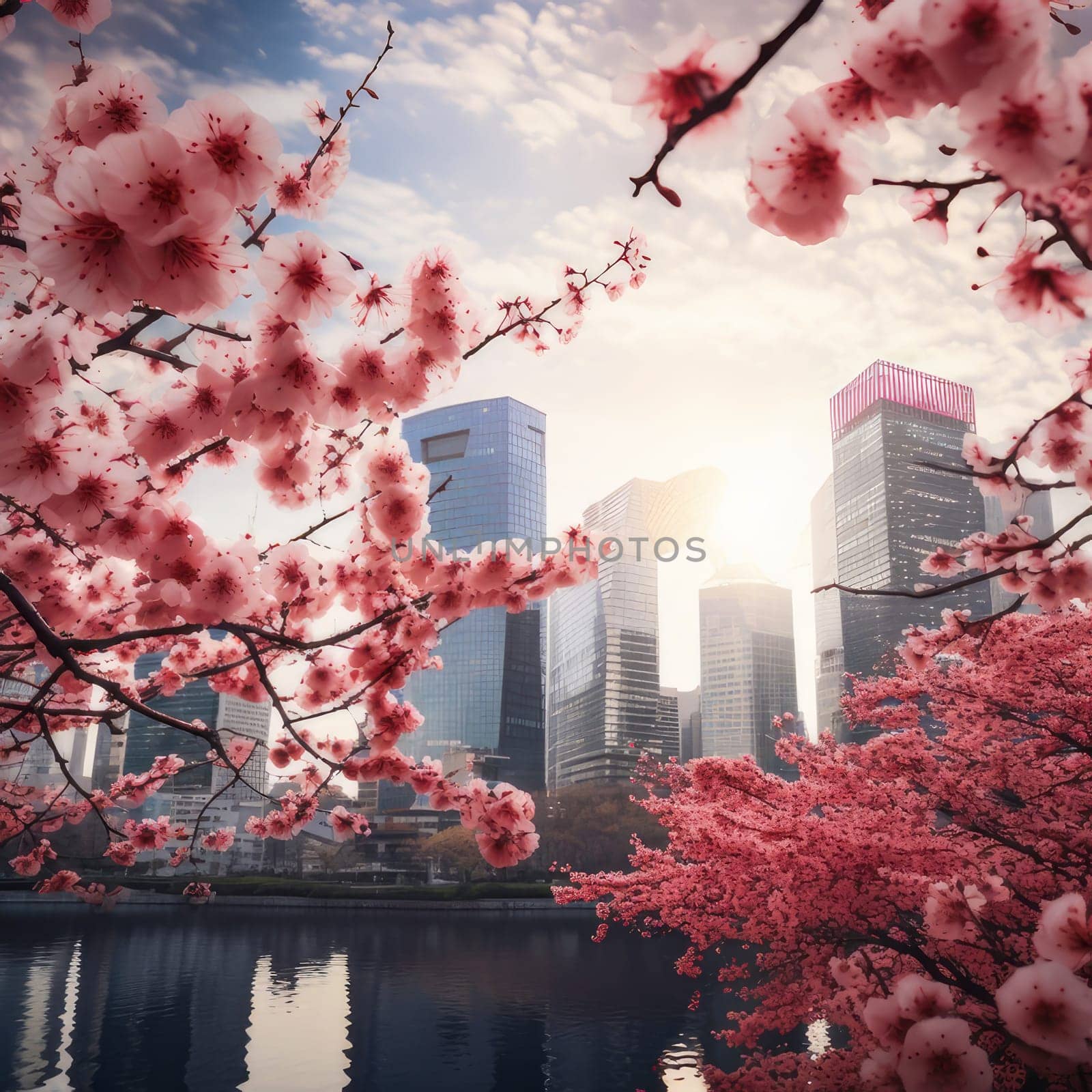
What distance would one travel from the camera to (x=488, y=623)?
103 m

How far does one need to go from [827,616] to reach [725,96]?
110798 millimetres

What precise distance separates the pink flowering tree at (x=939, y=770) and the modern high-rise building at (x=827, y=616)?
87.4 metres

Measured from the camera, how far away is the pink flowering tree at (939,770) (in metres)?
1.28

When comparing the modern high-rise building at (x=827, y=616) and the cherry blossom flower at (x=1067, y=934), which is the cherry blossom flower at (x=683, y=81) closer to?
the cherry blossom flower at (x=1067, y=934)

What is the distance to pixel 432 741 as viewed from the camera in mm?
104188

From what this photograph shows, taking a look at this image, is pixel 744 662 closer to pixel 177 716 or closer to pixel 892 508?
pixel 892 508

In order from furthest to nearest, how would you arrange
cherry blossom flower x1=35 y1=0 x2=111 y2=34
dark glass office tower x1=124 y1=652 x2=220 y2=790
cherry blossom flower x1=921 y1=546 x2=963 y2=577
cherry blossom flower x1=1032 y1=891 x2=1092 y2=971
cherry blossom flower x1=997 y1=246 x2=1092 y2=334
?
1. dark glass office tower x1=124 y1=652 x2=220 y2=790
2. cherry blossom flower x1=921 y1=546 x2=963 y2=577
3. cherry blossom flower x1=35 y1=0 x2=111 y2=34
4. cherry blossom flower x1=1032 y1=891 x2=1092 y2=971
5. cherry blossom flower x1=997 y1=246 x2=1092 y2=334

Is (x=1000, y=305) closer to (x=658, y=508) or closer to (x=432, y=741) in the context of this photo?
(x=658, y=508)

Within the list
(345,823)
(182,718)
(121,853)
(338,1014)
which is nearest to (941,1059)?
(345,823)

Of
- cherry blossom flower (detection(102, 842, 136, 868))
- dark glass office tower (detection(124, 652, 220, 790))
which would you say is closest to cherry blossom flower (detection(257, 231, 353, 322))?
cherry blossom flower (detection(102, 842, 136, 868))

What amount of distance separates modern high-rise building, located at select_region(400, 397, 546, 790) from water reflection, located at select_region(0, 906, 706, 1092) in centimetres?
6596

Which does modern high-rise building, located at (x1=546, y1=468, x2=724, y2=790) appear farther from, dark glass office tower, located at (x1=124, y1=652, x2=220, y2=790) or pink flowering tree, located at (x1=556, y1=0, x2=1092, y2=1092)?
pink flowering tree, located at (x1=556, y1=0, x2=1092, y2=1092)

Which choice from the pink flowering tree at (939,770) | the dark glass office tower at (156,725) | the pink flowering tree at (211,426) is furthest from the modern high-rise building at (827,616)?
the pink flowering tree at (211,426)

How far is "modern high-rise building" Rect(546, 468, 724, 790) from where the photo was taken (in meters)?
102
